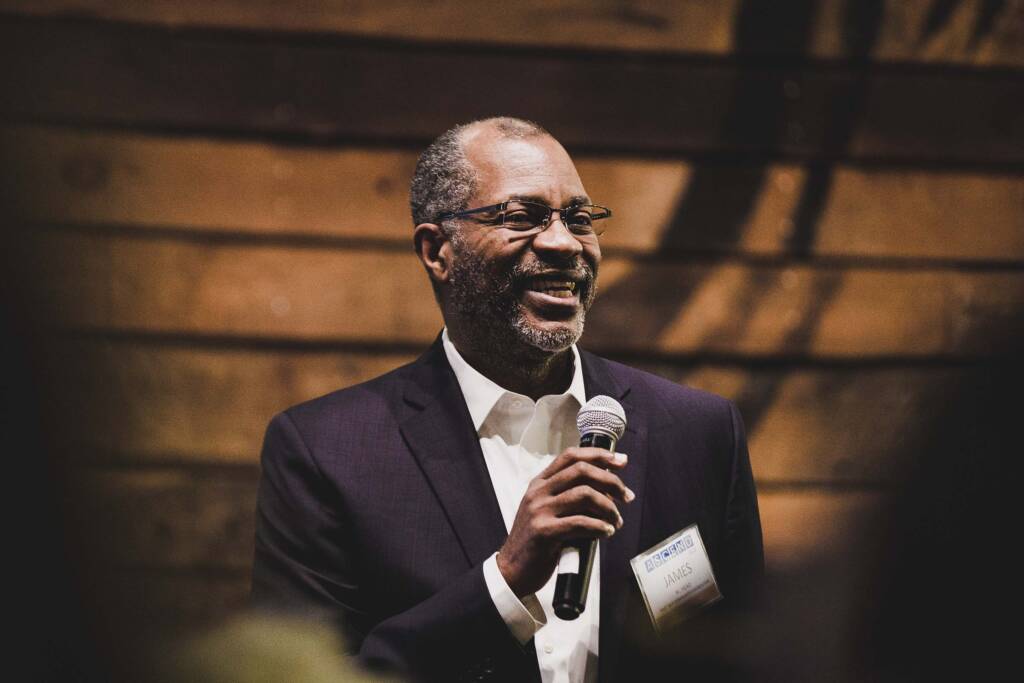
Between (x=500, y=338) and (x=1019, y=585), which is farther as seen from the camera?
(x=500, y=338)

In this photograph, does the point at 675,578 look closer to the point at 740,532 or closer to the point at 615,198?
the point at 740,532

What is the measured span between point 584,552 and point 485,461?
1.60 feet

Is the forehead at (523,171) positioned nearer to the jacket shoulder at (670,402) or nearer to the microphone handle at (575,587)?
the jacket shoulder at (670,402)

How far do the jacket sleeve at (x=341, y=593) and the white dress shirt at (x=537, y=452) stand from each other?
10 centimetres

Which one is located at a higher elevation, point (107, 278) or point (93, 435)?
point (93, 435)

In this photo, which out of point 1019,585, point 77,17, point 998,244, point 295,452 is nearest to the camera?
point 1019,585

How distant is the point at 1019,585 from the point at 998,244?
2.56 metres

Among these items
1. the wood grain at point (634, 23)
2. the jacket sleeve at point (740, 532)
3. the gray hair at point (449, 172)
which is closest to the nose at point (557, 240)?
the gray hair at point (449, 172)

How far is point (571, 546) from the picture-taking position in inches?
46.8

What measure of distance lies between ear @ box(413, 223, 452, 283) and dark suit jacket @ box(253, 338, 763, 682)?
0.60ft

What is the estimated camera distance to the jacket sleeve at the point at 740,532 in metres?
1.62

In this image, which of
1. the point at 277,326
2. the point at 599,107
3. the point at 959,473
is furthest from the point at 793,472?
the point at 959,473

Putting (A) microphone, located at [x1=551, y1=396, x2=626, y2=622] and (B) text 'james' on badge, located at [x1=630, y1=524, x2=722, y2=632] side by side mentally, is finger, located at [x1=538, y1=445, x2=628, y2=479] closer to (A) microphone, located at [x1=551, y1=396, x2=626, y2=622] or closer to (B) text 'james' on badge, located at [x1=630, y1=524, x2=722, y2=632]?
(A) microphone, located at [x1=551, y1=396, x2=626, y2=622]

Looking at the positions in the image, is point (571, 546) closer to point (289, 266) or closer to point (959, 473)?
point (959, 473)
